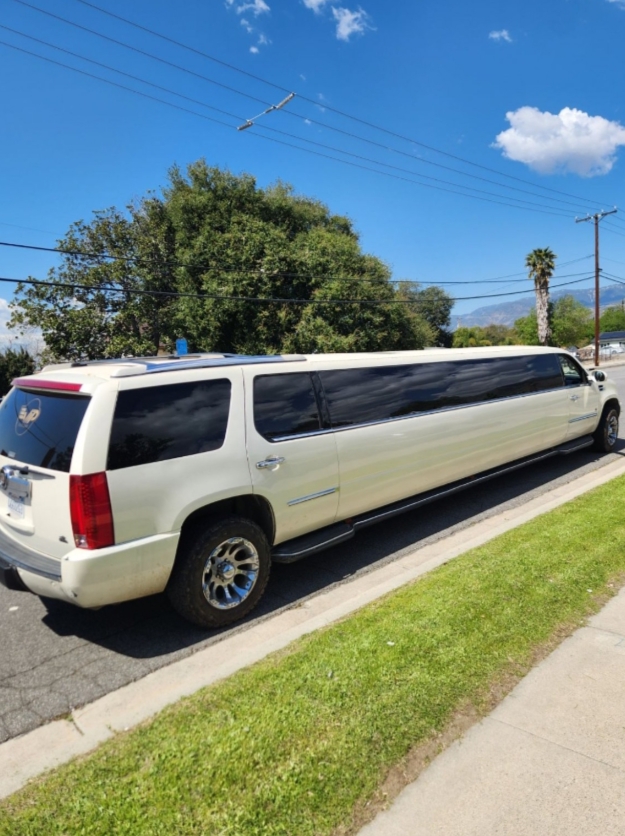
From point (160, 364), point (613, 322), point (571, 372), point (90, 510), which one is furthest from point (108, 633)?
point (613, 322)

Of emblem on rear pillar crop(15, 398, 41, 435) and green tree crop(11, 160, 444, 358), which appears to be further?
green tree crop(11, 160, 444, 358)

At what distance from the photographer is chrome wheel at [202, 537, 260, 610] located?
12.2 feet

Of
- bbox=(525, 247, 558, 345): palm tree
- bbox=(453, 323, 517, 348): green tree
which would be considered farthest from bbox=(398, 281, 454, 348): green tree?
bbox=(525, 247, 558, 345): palm tree

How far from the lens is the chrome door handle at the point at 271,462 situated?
3938 mm

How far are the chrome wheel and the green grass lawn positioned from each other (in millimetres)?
667

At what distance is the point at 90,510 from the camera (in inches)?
124

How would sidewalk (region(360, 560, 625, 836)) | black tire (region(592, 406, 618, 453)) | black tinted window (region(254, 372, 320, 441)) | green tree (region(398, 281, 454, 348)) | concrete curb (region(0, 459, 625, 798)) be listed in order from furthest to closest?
green tree (region(398, 281, 454, 348)), black tire (region(592, 406, 618, 453)), black tinted window (region(254, 372, 320, 441)), concrete curb (region(0, 459, 625, 798)), sidewalk (region(360, 560, 625, 836))

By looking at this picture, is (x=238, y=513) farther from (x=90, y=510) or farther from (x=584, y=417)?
(x=584, y=417)

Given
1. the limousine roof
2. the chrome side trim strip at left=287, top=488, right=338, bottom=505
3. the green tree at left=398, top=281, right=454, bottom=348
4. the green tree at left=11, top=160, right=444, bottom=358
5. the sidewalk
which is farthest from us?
the green tree at left=398, top=281, right=454, bottom=348

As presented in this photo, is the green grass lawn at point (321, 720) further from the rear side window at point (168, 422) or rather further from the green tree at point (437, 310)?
the green tree at point (437, 310)

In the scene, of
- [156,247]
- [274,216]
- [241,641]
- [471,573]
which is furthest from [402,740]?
[274,216]

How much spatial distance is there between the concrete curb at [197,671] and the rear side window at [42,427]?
1339 mm

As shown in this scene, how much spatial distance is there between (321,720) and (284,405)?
7.42ft

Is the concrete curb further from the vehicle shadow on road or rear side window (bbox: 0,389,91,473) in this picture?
rear side window (bbox: 0,389,91,473)
